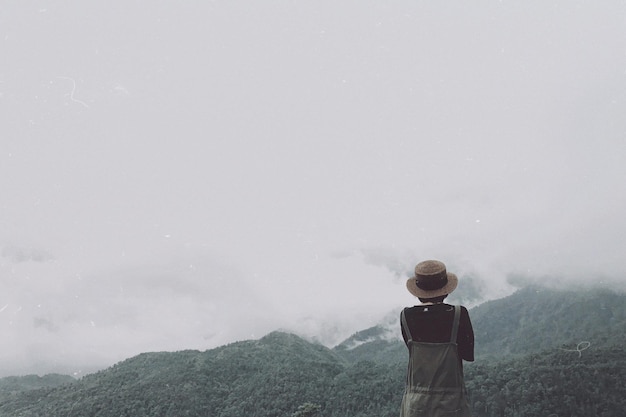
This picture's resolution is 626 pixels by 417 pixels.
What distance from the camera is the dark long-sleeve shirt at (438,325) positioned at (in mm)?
5613

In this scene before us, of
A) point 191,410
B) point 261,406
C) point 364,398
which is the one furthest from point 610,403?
point 191,410

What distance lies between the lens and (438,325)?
5.62m

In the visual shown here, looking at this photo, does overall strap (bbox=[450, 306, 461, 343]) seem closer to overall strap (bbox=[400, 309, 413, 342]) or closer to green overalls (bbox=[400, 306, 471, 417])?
green overalls (bbox=[400, 306, 471, 417])

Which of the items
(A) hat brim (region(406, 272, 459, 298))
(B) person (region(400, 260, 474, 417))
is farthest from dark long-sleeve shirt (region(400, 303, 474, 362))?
(A) hat brim (region(406, 272, 459, 298))

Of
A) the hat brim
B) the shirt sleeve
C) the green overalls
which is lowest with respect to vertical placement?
the green overalls

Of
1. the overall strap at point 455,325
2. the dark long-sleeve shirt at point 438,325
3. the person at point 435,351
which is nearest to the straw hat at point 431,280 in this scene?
the person at point 435,351

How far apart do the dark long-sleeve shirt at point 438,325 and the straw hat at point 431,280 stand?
180 millimetres

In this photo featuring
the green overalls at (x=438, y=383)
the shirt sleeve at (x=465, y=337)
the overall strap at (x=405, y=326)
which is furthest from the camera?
the overall strap at (x=405, y=326)

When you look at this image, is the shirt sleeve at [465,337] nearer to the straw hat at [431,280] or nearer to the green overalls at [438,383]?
the green overalls at [438,383]

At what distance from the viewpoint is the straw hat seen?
5820 mm

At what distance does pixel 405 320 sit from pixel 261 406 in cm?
19367

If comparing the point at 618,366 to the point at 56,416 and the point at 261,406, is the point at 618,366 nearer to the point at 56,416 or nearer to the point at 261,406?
the point at 261,406

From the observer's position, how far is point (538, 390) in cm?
14662

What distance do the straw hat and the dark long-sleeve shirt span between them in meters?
0.18
